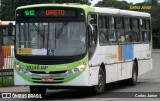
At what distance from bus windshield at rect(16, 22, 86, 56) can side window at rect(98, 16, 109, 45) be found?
156 centimetres

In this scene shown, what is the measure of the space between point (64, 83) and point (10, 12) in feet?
152

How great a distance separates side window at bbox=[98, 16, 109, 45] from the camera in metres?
18.2

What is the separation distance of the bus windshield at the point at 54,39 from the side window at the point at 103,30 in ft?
5.12

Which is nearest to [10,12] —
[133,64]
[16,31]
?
[133,64]

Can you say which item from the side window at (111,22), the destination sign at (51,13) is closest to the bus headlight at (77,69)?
the destination sign at (51,13)

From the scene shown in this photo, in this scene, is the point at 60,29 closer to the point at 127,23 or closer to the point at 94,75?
the point at 94,75

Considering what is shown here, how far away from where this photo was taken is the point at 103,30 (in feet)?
60.7

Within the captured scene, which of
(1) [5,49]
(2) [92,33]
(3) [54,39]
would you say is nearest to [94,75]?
(2) [92,33]

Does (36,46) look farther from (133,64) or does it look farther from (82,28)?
(133,64)

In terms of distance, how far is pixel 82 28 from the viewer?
54.9 ft

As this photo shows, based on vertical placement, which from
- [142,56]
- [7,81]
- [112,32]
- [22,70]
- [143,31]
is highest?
[112,32]

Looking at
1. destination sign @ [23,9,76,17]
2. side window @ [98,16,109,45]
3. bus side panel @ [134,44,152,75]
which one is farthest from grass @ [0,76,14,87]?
destination sign @ [23,9,76,17]

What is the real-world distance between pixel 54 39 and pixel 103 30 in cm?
241

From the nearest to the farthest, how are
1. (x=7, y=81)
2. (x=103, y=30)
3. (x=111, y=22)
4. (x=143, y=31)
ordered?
(x=103, y=30) < (x=111, y=22) < (x=7, y=81) < (x=143, y=31)
